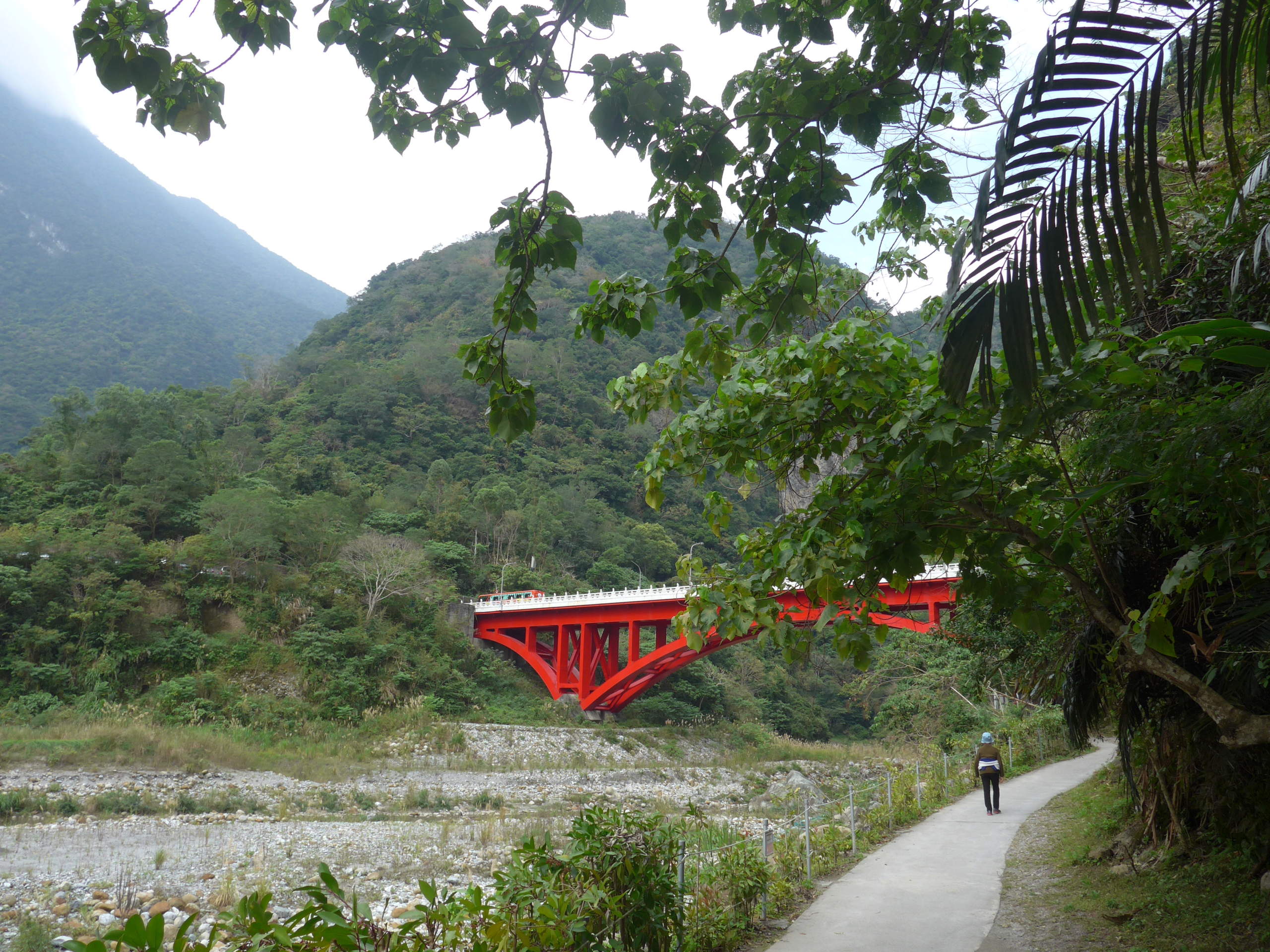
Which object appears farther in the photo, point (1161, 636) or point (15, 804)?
point (15, 804)

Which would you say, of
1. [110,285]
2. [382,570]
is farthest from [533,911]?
[110,285]

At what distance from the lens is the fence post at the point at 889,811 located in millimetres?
7914

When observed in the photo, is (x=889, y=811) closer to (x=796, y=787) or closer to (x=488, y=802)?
(x=488, y=802)

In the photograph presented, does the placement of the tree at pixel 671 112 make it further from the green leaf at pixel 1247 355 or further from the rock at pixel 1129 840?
the rock at pixel 1129 840

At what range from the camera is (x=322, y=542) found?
25.1 m

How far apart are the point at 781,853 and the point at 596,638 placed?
1663cm

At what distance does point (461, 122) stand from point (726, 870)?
4.27m

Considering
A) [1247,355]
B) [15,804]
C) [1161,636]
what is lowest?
[15,804]

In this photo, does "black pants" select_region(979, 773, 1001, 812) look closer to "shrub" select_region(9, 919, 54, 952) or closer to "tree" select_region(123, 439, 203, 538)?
"shrub" select_region(9, 919, 54, 952)

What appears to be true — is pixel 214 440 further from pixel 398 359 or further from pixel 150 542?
pixel 398 359

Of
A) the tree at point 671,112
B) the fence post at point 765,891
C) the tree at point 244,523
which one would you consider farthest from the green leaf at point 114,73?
the tree at point 244,523

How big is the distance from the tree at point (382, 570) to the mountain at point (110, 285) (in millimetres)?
32444

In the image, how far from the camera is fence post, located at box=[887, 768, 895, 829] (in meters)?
7.91

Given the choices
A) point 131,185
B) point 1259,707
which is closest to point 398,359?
point 1259,707
